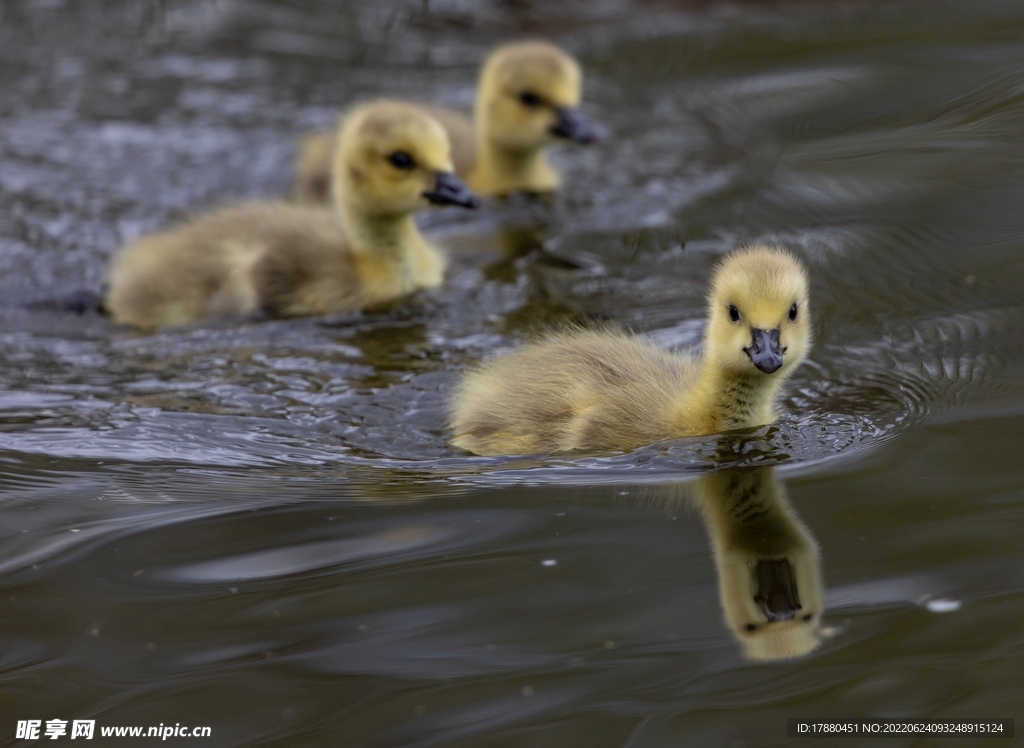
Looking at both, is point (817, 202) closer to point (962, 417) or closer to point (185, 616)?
point (962, 417)

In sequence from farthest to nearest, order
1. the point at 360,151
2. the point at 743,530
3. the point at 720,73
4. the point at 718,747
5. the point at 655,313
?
the point at 720,73
the point at 360,151
the point at 655,313
the point at 743,530
the point at 718,747

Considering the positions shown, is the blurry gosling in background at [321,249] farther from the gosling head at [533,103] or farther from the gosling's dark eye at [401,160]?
the gosling head at [533,103]

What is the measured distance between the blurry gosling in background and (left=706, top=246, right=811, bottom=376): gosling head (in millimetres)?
1950

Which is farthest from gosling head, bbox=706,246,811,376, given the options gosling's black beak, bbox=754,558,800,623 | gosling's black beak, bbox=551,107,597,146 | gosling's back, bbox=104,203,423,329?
gosling's black beak, bbox=551,107,597,146

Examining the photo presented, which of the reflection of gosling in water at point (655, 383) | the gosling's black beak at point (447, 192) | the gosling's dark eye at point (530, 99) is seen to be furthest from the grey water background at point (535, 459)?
the gosling's dark eye at point (530, 99)

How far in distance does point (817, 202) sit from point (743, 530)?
A: 2985 mm

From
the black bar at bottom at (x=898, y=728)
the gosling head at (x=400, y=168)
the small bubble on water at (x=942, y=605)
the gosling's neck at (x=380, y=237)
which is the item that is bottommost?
the black bar at bottom at (x=898, y=728)

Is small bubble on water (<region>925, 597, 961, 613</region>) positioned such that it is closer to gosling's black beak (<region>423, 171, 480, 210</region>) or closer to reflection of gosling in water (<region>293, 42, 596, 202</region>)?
gosling's black beak (<region>423, 171, 480, 210</region>)

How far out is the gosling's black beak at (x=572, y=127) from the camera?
6.67m

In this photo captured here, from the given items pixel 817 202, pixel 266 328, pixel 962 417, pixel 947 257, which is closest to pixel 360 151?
pixel 266 328

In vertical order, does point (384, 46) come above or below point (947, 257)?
above

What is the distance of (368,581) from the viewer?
3.18 meters

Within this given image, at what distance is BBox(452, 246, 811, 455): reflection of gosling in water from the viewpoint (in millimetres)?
3695

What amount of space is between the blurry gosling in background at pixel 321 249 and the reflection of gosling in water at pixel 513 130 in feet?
3.63
